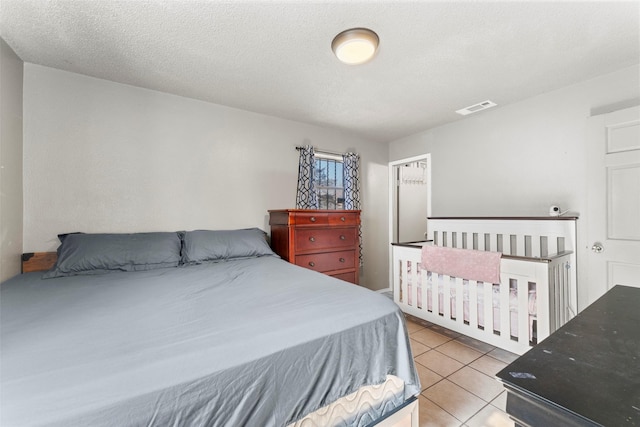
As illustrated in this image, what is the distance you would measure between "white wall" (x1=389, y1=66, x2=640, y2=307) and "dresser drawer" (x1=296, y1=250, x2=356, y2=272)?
147 centimetres

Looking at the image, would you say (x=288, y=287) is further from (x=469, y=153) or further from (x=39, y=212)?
(x=469, y=153)

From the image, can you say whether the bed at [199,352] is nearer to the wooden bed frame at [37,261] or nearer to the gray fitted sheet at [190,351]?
the gray fitted sheet at [190,351]

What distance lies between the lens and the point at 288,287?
1.46m

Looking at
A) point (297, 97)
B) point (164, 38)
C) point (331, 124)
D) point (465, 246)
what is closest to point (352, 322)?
point (164, 38)

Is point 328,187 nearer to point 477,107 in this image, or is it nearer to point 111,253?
point 477,107

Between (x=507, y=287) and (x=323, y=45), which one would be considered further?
(x=507, y=287)

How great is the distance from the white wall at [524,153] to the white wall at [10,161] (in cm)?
415

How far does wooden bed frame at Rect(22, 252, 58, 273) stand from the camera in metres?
1.94

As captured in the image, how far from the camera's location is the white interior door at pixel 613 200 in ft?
6.42

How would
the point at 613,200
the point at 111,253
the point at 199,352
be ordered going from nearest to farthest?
the point at 199,352, the point at 111,253, the point at 613,200

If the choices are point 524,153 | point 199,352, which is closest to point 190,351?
point 199,352

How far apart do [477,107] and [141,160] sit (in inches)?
139

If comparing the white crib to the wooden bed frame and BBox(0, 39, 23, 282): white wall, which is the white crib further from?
BBox(0, 39, 23, 282): white wall

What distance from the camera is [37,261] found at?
6.46 ft
